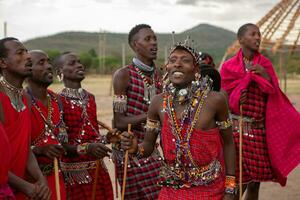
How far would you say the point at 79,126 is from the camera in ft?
17.3

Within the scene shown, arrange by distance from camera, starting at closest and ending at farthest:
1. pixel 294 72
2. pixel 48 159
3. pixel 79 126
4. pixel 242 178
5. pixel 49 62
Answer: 1. pixel 48 159
2. pixel 49 62
3. pixel 79 126
4. pixel 242 178
5. pixel 294 72

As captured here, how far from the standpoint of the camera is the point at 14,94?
4.21 m

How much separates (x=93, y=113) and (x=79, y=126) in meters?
0.21

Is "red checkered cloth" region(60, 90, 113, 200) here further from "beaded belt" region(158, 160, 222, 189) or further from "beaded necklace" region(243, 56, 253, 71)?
"beaded necklace" region(243, 56, 253, 71)

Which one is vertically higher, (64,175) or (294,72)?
(64,175)

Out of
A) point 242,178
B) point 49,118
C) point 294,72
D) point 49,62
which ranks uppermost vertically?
point 49,62

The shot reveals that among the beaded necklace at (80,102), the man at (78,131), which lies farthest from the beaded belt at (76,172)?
the beaded necklace at (80,102)

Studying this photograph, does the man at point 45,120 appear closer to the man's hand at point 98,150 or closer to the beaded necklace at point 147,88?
the man's hand at point 98,150

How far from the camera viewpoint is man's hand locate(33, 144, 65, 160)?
173 inches

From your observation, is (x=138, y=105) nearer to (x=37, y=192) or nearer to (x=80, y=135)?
(x=80, y=135)

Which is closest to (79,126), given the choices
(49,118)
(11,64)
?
(49,118)

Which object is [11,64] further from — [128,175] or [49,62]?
[128,175]

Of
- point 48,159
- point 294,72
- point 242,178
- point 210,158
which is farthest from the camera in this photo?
point 294,72

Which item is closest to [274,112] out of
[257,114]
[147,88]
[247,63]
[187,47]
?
[257,114]
